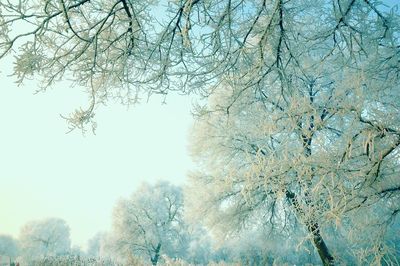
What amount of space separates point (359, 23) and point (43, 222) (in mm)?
76209

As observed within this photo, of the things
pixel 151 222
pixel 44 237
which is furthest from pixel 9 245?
pixel 151 222

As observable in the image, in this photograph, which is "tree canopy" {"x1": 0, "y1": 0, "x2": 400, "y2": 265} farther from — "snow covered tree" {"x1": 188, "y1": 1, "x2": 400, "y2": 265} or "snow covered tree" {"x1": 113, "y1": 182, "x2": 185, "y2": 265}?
"snow covered tree" {"x1": 113, "y1": 182, "x2": 185, "y2": 265}

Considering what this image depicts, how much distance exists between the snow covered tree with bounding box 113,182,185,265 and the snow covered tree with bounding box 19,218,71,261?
109ft

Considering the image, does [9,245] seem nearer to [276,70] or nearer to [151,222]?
[151,222]

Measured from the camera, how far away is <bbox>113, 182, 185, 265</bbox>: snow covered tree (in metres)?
29.8

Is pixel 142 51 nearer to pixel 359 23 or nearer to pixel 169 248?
pixel 359 23

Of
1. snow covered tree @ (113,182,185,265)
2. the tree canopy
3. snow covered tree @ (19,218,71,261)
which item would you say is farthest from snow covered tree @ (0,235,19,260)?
the tree canopy

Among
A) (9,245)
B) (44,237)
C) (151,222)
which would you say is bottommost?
(151,222)

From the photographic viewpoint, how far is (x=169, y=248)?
3234cm

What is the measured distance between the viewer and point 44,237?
66.2 meters

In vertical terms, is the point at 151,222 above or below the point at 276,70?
above

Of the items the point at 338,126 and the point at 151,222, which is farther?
the point at 151,222

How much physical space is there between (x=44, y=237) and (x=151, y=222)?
147 feet

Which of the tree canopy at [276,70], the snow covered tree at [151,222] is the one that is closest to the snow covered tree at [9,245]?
the snow covered tree at [151,222]
